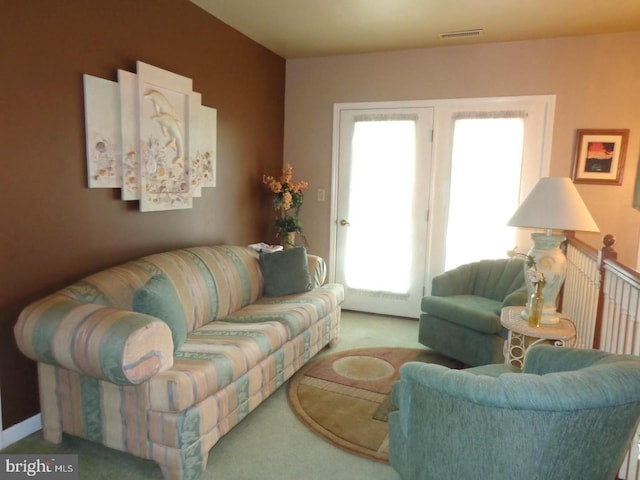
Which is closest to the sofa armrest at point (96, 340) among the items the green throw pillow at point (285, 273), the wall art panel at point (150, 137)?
the wall art panel at point (150, 137)

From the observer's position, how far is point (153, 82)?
9.43ft

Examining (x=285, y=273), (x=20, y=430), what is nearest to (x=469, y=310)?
(x=285, y=273)

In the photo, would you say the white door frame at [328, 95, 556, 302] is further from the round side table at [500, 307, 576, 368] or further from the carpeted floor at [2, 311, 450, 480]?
the carpeted floor at [2, 311, 450, 480]

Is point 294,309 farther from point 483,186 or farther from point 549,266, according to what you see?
point 483,186

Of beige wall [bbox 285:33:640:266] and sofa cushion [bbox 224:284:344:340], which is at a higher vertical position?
beige wall [bbox 285:33:640:266]

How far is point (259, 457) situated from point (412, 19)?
3240 millimetres

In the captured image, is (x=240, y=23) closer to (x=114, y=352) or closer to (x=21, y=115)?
(x=21, y=115)

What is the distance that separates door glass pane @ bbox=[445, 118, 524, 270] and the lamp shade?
5.08ft

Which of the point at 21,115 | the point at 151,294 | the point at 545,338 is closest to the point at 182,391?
Result: the point at 151,294

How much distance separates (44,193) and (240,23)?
2.22 m

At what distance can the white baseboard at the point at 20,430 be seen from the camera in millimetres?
2183

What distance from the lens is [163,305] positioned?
7.10 feet

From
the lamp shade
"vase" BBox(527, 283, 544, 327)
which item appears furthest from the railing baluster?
"vase" BBox(527, 283, 544, 327)

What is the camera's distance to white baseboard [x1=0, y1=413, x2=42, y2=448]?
2183 mm
